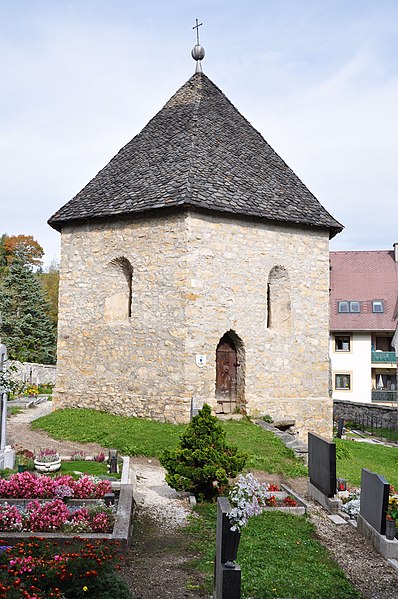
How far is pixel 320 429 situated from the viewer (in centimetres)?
1731

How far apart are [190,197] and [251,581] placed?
439 inches

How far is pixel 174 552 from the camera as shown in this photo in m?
6.75

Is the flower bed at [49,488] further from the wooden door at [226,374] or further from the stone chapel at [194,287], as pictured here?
the wooden door at [226,374]

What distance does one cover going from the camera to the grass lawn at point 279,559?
566 centimetres

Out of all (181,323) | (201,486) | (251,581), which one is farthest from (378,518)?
(181,323)

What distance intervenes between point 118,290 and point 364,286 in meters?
22.5

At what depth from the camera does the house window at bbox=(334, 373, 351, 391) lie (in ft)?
113

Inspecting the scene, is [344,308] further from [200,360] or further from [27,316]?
[200,360]

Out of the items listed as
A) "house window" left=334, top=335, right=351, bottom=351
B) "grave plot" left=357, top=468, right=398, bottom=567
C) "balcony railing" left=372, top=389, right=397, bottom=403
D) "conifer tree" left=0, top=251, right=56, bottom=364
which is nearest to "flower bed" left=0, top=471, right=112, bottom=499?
"grave plot" left=357, top=468, right=398, bottom=567

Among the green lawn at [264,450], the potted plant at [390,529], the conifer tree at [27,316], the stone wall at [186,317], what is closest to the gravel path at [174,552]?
the potted plant at [390,529]

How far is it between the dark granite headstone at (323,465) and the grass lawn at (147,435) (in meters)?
1.38

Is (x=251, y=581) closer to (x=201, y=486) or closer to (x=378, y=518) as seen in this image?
(x=378, y=518)

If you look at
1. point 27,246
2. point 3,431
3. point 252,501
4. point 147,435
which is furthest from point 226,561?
point 27,246

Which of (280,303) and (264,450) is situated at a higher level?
(280,303)
